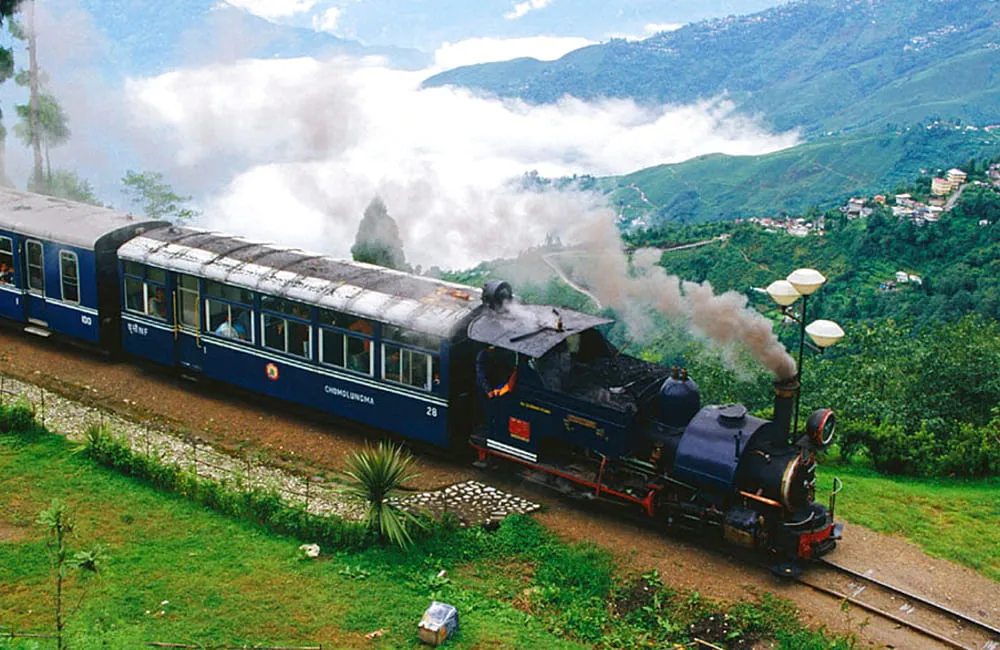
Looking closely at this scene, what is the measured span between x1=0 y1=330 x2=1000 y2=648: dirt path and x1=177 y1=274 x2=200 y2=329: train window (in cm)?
148

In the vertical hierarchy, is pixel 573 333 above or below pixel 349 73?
below

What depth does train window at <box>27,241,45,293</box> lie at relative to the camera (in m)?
20.4

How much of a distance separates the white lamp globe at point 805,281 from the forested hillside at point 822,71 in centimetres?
13816

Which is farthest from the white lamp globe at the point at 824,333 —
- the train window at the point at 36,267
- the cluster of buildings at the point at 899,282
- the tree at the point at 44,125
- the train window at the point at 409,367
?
the tree at the point at 44,125

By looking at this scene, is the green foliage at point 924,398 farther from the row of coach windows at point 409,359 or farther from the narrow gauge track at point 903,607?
the row of coach windows at point 409,359

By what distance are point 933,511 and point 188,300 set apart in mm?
14185

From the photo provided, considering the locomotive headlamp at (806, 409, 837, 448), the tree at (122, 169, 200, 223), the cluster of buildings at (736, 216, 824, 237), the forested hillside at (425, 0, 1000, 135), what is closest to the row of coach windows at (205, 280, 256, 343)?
the locomotive headlamp at (806, 409, 837, 448)

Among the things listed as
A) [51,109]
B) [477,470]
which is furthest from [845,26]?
[477,470]

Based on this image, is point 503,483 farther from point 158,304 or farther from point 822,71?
point 822,71

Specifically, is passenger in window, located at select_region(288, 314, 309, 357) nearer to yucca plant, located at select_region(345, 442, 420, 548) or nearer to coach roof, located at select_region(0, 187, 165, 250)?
yucca plant, located at select_region(345, 442, 420, 548)

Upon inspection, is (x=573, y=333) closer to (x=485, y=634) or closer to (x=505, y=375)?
(x=505, y=375)

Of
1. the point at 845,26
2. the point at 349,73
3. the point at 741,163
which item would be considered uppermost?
the point at 845,26

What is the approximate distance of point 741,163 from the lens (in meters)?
119

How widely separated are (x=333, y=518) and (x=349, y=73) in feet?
49.2
